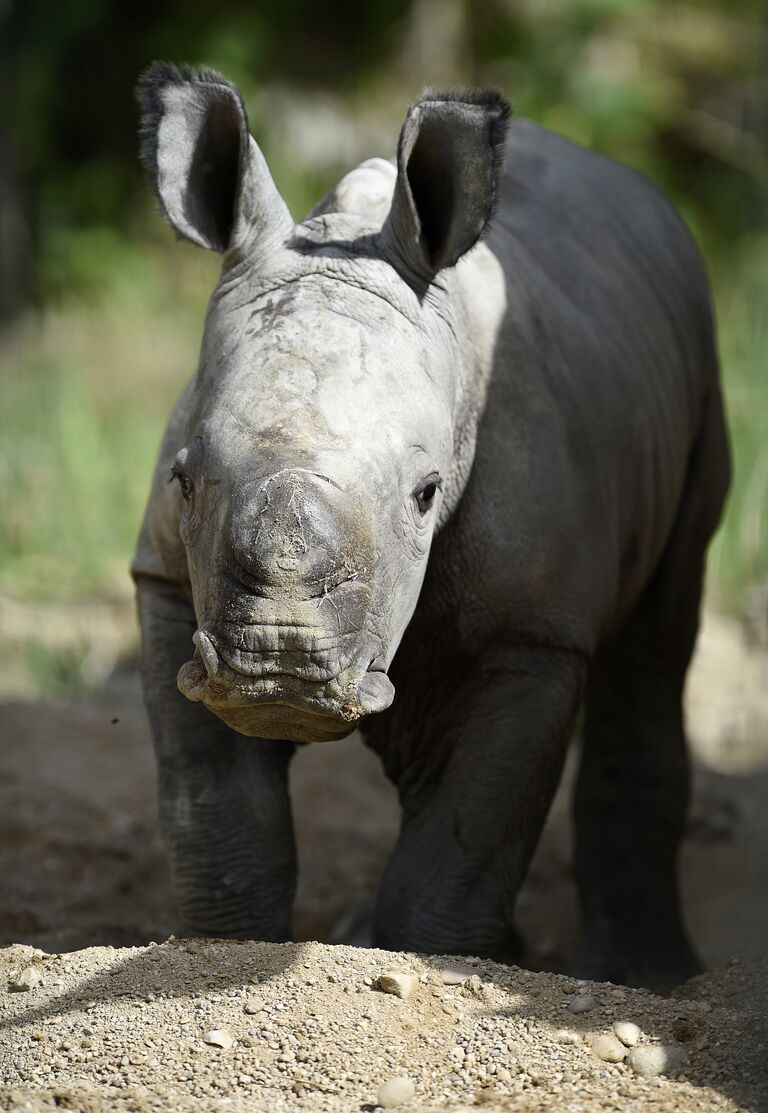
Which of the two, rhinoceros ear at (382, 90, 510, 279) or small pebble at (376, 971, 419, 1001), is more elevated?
rhinoceros ear at (382, 90, 510, 279)

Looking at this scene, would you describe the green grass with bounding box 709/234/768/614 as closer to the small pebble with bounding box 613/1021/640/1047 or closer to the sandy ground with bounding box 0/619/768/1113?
the sandy ground with bounding box 0/619/768/1113

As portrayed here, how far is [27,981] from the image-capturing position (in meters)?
3.65

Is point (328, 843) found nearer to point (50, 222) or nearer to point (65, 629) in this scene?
point (65, 629)

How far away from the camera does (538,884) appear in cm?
684

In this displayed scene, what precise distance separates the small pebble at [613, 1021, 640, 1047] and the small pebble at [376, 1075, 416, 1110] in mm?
508

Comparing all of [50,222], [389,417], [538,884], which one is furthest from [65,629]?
[50,222]

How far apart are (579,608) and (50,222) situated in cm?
1152

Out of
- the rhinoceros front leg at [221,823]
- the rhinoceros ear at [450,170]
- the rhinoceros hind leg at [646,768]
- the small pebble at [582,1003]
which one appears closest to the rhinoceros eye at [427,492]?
the rhinoceros ear at [450,170]

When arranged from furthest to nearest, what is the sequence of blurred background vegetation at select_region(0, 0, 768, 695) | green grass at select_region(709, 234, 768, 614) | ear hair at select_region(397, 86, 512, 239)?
blurred background vegetation at select_region(0, 0, 768, 695) < green grass at select_region(709, 234, 768, 614) < ear hair at select_region(397, 86, 512, 239)

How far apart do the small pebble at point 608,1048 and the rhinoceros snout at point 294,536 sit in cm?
111

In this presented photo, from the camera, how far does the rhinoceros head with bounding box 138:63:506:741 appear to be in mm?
3305

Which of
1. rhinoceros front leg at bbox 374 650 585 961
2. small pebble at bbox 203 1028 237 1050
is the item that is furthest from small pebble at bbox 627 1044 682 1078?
rhinoceros front leg at bbox 374 650 585 961

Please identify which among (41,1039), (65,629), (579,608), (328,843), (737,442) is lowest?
(65,629)

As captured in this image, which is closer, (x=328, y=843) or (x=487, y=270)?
(x=487, y=270)
